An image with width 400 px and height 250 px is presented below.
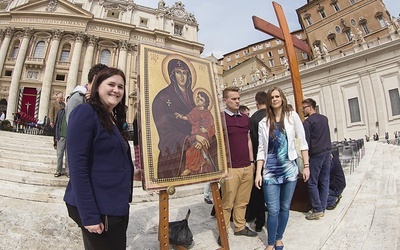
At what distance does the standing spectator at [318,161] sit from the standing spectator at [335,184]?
0.35m

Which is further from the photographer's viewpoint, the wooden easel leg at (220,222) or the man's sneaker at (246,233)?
the man's sneaker at (246,233)

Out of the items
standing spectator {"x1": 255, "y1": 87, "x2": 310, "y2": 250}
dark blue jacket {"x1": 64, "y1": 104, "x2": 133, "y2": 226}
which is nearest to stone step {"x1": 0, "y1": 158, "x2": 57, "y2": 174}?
dark blue jacket {"x1": 64, "y1": 104, "x2": 133, "y2": 226}

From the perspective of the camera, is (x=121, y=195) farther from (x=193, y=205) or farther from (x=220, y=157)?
(x=193, y=205)

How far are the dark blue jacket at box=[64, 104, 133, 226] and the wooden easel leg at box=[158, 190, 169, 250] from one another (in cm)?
51

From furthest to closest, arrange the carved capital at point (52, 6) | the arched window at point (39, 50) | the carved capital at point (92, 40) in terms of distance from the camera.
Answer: the carved capital at point (52, 6) < the carved capital at point (92, 40) < the arched window at point (39, 50)

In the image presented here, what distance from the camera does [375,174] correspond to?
5539mm

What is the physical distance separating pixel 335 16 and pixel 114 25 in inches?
1445

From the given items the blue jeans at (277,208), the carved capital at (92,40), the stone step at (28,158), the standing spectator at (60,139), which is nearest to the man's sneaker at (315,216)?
the blue jeans at (277,208)

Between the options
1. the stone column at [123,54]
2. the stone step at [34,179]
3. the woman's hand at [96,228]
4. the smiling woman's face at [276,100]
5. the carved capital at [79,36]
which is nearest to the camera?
the woman's hand at [96,228]

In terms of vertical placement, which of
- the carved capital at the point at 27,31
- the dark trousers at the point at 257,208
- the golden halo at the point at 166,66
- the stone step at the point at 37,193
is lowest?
the dark trousers at the point at 257,208

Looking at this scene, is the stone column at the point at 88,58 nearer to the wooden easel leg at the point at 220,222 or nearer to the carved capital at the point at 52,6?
the carved capital at the point at 52,6

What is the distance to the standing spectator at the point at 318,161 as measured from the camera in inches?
121

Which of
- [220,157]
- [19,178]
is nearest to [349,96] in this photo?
[220,157]

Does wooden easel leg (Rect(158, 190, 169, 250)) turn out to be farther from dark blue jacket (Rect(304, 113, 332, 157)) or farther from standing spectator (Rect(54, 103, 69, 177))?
standing spectator (Rect(54, 103, 69, 177))
